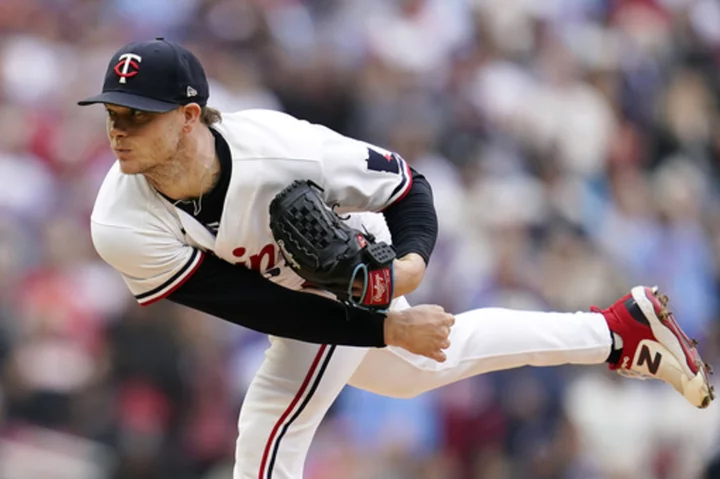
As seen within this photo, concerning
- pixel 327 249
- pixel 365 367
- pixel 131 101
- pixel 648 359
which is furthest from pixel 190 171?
pixel 648 359

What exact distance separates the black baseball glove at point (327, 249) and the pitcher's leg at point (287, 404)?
1.62 feet

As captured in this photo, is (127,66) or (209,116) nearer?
(127,66)

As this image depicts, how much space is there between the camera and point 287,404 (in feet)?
15.3

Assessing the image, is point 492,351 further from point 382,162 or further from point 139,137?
point 139,137

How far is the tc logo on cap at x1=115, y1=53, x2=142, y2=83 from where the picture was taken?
4.08m

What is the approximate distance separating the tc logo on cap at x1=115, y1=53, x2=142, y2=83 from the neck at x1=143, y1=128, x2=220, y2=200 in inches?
10.5

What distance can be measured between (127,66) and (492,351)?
5.27 feet

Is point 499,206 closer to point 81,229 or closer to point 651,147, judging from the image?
point 651,147

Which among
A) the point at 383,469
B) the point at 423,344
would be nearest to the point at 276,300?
the point at 423,344

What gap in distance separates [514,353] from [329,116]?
4.37 meters

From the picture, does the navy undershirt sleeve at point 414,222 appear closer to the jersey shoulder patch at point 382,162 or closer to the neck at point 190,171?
the jersey shoulder patch at point 382,162

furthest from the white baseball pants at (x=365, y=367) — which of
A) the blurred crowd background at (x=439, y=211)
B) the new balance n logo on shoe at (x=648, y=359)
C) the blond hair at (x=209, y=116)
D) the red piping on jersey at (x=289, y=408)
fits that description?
the blurred crowd background at (x=439, y=211)

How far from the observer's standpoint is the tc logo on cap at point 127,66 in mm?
4078

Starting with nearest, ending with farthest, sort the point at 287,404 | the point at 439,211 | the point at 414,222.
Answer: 1. the point at 414,222
2. the point at 287,404
3. the point at 439,211
